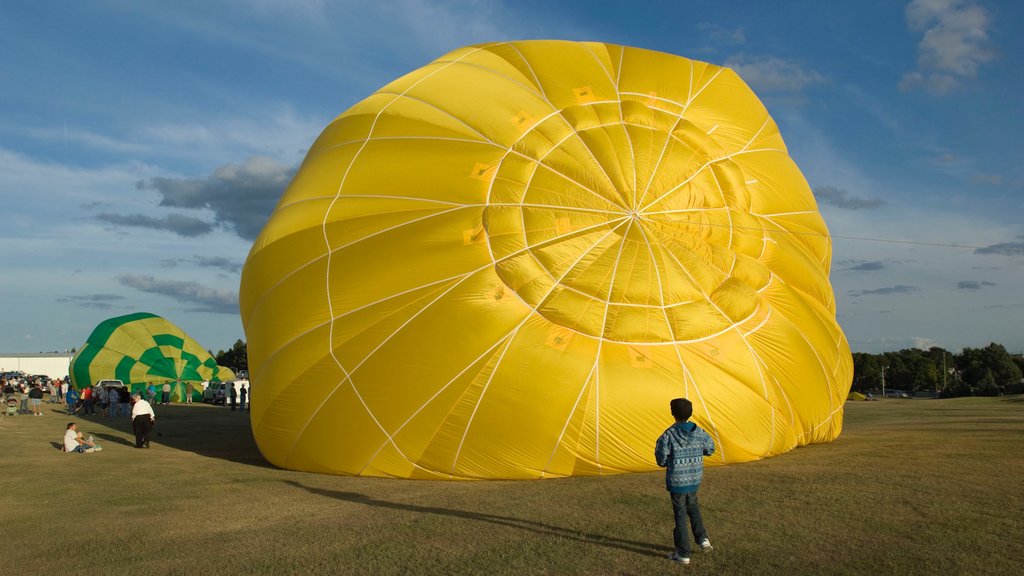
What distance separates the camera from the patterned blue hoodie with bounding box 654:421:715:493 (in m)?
6.30

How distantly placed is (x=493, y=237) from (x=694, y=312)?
10.6 feet

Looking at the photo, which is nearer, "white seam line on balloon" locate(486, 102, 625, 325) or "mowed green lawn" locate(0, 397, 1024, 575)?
"mowed green lawn" locate(0, 397, 1024, 575)

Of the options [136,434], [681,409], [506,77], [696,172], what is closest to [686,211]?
[696,172]

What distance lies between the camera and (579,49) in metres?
13.6

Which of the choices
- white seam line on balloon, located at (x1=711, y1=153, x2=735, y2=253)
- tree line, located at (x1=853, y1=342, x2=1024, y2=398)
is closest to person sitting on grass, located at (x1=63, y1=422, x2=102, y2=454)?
white seam line on balloon, located at (x1=711, y1=153, x2=735, y2=253)

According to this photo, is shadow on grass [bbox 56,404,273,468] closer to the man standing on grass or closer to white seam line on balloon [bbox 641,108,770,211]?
white seam line on balloon [bbox 641,108,770,211]

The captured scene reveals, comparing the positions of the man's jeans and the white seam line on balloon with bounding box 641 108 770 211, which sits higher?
the white seam line on balloon with bounding box 641 108 770 211

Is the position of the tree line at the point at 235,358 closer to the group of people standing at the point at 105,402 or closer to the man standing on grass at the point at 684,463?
the group of people standing at the point at 105,402

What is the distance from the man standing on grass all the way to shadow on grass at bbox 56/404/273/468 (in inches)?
324

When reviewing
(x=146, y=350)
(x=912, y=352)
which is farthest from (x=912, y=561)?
(x=912, y=352)

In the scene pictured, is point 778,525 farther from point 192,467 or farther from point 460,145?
point 192,467

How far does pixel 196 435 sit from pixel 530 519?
13.5 metres

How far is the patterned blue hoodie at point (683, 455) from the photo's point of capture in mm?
6301

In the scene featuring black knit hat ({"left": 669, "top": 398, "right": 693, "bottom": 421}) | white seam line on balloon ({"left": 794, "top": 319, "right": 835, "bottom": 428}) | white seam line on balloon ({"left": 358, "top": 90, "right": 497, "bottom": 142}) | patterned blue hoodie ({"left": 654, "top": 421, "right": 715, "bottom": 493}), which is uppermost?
white seam line on balloon ({"left": 358, "top": 90, "right": 497, "bottom": 142})
